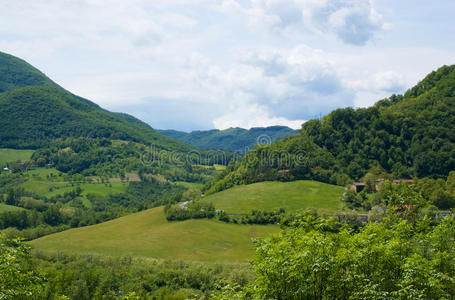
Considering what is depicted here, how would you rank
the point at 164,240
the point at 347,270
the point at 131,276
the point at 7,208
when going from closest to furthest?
the point at 347,270 < the point at 131,276 < the point at 164,240 < the point at 7,208

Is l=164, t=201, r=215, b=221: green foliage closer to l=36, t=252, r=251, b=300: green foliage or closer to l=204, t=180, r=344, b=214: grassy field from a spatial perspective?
l=204, t=180, r=344, b=214: grassy field

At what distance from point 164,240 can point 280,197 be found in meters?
54.2

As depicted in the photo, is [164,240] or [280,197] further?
[280,197]

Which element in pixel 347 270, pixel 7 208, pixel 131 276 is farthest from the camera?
pixel 7 208

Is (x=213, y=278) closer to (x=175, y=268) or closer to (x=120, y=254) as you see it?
(x=175, y=268)

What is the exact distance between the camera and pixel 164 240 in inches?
4739

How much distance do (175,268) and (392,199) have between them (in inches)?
2928

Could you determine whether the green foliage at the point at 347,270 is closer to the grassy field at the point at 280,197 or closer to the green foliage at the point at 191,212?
the grassy field at the point at 280,197

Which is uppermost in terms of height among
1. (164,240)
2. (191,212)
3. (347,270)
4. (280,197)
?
(347,270)

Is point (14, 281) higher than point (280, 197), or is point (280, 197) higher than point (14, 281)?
point (14, 281)

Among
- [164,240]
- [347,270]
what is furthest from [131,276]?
[347,270]

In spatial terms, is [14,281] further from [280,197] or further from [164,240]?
[280,197]

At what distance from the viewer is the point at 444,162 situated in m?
183

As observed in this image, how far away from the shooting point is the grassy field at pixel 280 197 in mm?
141625
